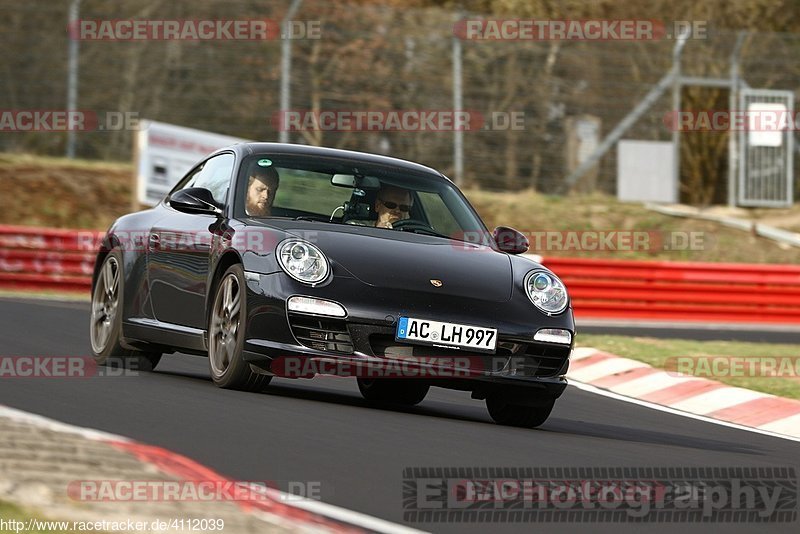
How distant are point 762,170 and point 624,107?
2.85 metres

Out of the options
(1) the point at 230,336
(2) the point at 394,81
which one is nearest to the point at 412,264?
(1) the point at 230,336

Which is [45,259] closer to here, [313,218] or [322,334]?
[313,218]

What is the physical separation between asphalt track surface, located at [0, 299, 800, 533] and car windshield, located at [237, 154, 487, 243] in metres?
1.00

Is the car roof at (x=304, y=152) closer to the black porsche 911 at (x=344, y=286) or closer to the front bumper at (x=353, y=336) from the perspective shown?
the black porsche 911 at (x=344, y=286)

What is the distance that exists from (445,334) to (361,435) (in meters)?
1.06

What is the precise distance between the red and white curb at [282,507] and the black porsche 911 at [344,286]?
217cm

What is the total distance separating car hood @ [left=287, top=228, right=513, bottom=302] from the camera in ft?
26.0

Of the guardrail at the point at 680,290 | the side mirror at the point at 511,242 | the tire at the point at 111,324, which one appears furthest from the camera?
the guardrail at the point at 680,290

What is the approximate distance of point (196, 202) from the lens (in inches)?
340

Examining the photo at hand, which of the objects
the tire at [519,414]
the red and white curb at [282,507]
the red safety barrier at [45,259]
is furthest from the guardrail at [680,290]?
the red and white curb at [282,507]

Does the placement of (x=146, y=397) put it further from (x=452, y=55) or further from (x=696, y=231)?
(x=696, y=231)

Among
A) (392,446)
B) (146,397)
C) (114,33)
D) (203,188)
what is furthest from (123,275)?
(114,33)

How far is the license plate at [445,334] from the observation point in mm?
7820

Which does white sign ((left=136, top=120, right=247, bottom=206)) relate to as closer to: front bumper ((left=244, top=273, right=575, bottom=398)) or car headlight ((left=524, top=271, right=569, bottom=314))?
car headlight ((left=524, top=271, right=569, bottom=314))
